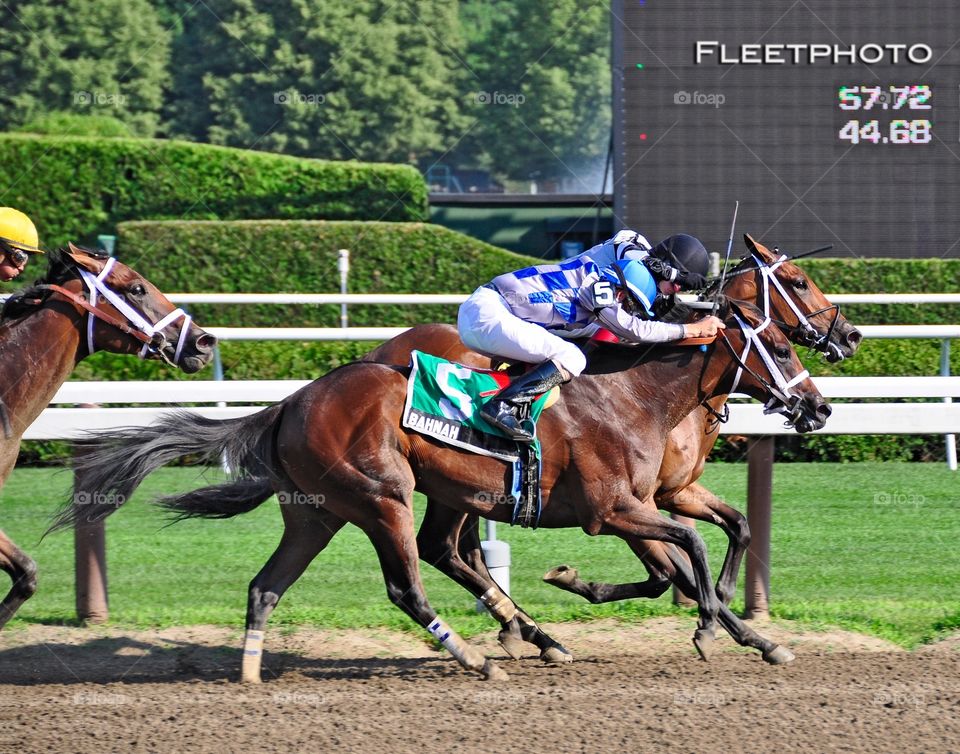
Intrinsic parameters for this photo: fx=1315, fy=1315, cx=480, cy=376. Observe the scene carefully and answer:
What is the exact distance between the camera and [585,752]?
3.60m

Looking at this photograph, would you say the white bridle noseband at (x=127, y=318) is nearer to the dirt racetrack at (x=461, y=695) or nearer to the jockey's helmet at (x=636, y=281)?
the dirt racetrack at (x=461, y=695)

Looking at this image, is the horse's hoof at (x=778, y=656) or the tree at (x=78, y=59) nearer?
the horse's hoof at (x=778, y=656)

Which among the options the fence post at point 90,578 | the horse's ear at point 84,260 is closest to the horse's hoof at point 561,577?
the fence post at point 90,578

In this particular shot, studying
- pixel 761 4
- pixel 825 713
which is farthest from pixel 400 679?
pixel 761 4

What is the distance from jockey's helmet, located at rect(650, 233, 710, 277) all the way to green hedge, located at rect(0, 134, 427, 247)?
10486 millimetres

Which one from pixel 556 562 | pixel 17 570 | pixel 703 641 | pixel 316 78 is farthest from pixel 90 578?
pixel 316 78

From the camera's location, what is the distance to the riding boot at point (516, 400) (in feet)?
14.4

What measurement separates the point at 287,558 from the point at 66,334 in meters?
1.08

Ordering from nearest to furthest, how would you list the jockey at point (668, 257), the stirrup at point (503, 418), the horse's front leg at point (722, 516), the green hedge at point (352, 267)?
1. the stirrup at point (503, 418)
2. the jockey at point (668, 257)
3. the horse's front leg at point (722, 516)
4. the green hedge at point (352, 267)

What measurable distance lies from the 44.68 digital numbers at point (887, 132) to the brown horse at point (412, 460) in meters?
4.52

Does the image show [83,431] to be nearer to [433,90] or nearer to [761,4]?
[761,4]

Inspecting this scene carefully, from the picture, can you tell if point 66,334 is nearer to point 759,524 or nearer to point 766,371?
point 766,371

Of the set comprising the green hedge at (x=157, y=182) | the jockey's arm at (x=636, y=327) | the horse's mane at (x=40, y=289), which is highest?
the green hedge at (x=157, y=182)

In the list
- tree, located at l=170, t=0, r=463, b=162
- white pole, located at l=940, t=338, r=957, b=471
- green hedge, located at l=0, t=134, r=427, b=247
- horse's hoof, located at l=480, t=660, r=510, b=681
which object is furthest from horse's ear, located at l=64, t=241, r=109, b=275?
tree, located at l=170, t=0, r=463, b=162
